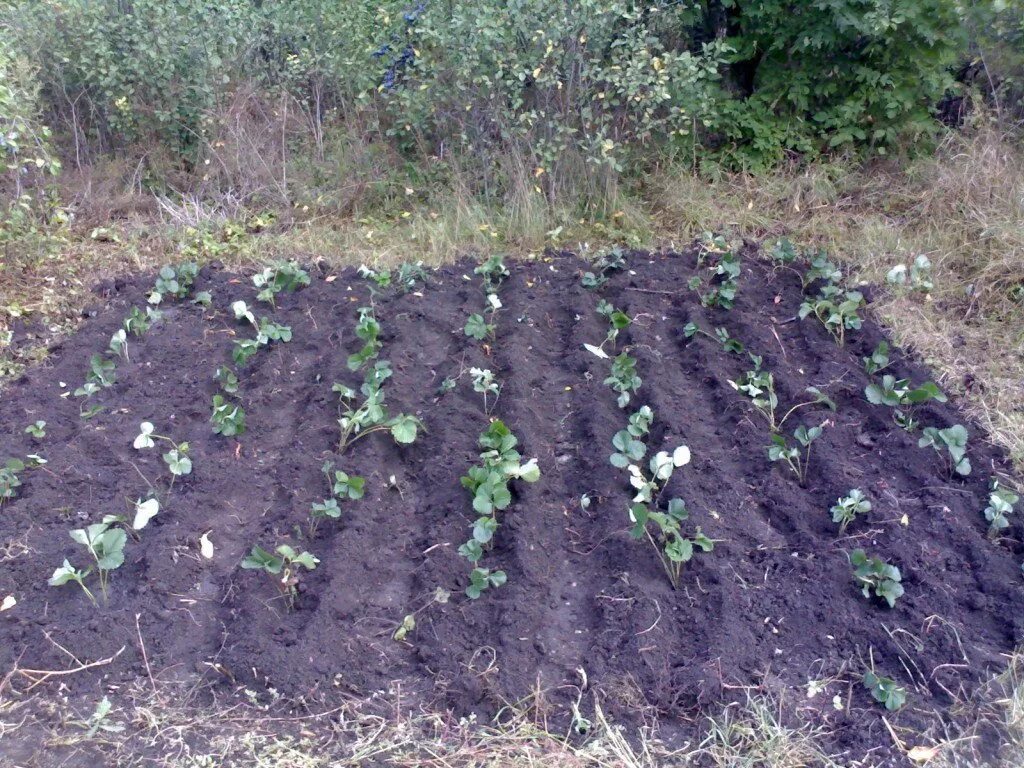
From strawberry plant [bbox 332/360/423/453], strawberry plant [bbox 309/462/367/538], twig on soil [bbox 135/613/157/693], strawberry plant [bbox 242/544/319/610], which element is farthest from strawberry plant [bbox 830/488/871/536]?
twig on soil [bbox 135/613/157/693]

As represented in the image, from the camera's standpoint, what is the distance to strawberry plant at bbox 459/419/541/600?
11.2 ft

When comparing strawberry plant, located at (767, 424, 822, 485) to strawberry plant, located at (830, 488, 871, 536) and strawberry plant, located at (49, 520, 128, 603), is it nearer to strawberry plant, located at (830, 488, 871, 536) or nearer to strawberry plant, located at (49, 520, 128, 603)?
strawberry plant, located at (830, 488, 871, 536)

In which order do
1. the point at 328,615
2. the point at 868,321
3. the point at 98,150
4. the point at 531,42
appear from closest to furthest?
the point at 328,615 → the point at 868,321 → the point at 531,42 → the point at 98,150

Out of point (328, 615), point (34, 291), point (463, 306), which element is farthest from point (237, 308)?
point (328, 615)

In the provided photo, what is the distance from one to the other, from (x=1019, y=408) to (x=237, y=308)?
4.20 m

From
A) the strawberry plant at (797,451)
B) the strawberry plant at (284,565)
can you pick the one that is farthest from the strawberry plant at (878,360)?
the strawberry plant at (284,565)

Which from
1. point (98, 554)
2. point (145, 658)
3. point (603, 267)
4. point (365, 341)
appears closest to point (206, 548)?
point (98, 554)

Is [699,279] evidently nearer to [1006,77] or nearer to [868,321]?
[868,321]

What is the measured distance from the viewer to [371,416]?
13.7 feet

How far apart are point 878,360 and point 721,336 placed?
802mm

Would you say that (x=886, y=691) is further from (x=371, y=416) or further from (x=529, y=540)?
(x=371, y=416)

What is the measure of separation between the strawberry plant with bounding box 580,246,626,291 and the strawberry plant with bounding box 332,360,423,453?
5.51 ft

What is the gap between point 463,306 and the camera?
18.1 ft

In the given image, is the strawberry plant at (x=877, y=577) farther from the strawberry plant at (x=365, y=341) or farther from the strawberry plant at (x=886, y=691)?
the strawberry plant at (x=365, y=341)
